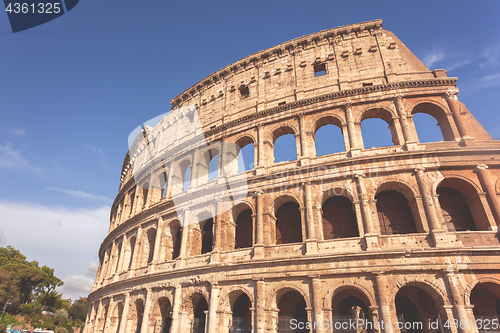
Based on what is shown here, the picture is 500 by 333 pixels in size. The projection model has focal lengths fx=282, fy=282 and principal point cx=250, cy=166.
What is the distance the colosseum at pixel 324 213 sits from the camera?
1146 centimetres

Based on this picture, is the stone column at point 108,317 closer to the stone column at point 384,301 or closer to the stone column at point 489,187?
the stone column at point 384,301

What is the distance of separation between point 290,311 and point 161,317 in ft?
25.1

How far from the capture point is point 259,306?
12523 mm

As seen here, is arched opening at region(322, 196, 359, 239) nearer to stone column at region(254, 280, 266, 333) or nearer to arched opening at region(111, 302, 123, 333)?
stone column at region(254, 280, 266, 333)

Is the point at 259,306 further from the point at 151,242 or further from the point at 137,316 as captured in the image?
the point at 151,242

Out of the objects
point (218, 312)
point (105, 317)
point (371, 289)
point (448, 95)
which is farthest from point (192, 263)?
point (448, 95)

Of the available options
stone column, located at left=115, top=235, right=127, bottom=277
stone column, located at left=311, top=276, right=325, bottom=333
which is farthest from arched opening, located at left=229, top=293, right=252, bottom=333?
stone column, located at left=115, top=235, right=127, bottom=277

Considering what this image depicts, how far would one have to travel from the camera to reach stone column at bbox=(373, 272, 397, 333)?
35.1 feet

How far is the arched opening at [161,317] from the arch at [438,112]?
688 inches

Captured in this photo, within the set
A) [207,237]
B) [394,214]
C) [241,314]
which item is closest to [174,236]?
[207,237]

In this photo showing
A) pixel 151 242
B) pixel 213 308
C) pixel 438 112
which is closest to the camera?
pixel 213 308

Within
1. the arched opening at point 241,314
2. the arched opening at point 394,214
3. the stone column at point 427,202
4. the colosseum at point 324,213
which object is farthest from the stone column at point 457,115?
the arched opening at point 241,314

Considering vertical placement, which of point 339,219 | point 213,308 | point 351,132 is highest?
point 351,132

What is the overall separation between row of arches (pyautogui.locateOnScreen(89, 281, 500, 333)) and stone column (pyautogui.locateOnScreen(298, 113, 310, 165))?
20.4 ft
